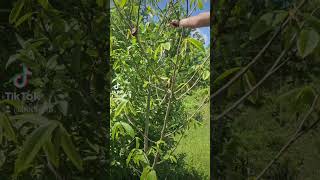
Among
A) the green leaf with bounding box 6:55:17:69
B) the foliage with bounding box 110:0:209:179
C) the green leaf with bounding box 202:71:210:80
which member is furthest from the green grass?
the green leaf with bounding box 6:55:17:69

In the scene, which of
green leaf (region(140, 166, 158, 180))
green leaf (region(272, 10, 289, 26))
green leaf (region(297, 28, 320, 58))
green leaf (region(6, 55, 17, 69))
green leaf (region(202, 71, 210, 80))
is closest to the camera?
green leaf (region(297, 28, 320, 58))

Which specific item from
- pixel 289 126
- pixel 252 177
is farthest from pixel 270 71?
pixel 252 177

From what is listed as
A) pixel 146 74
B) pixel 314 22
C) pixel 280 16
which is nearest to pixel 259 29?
pixel 280 16

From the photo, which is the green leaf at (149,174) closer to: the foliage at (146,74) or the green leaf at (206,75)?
the foliage at (146,74)

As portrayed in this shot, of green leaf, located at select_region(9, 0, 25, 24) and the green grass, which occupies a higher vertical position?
green leaf, located at select_region(9, 0, 25, 24)

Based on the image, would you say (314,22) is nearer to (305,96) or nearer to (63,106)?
(305,96)

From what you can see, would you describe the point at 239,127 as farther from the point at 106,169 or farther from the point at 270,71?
the point at 106,169

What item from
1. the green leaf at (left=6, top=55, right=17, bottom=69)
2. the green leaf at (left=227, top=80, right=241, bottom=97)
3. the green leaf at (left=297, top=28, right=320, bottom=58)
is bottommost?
the green leaf at (left=227, top=80, right=241, bottom=97)

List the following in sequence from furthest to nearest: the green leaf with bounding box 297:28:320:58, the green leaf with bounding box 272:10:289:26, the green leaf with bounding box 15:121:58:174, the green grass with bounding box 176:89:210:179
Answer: the green grass with bounding box 176:89:210:179 < the green leaf with bounding box 272:10:289:26 < the green leaf with bounding box 297:28:320:58 < the green leaf with bounding box 15:121:58:174

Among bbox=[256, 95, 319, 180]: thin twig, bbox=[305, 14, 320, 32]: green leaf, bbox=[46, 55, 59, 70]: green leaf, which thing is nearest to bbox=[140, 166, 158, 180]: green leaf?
bbox=[256, 95, 319, 180]: thin twig

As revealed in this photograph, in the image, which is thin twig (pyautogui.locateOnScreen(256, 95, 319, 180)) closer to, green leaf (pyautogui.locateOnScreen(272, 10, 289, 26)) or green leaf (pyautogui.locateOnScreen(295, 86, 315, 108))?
green leaf (pyautogui.locateOnScreen(295, 86, 315, 108))

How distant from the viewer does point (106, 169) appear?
137cm

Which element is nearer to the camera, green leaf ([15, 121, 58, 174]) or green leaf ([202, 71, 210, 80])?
green leaf ([15, 121, 58, 174])

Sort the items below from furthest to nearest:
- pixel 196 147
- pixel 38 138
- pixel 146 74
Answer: pixel 196 147 → pixel 146 74 → pixel 38 138
